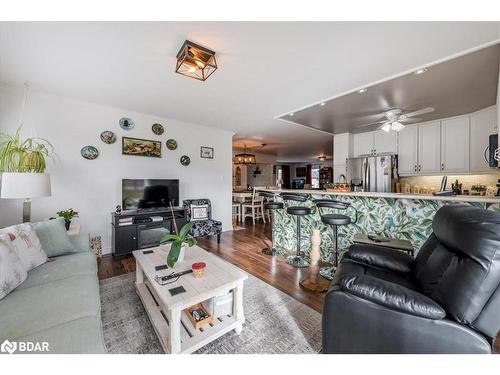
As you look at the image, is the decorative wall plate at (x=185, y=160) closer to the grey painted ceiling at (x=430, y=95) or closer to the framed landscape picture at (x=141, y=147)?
the framed landscape picture at (x=141, y=147)

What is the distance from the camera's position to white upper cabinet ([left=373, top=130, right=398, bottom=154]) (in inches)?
175

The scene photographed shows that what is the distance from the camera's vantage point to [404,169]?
14.2 ft

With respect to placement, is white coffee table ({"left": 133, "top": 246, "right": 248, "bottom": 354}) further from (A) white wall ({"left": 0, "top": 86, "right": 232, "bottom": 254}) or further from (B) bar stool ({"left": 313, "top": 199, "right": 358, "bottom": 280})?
(A) white wall ({"left": 0, "top": 86, "right": 232, "bottom": 254})

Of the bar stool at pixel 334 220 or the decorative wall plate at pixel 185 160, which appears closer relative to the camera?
the bar stool at pixel 334 220

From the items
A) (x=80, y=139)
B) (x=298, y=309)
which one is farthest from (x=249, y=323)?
(x=80, y=139)

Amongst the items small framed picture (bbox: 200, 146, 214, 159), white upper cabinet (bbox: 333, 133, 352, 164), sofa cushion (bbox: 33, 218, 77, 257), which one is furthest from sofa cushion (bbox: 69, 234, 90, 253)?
white upper cabinet (bbox: 333, 133, 352, 164)

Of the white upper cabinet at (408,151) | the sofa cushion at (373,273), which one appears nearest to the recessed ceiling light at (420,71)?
the sofa cushion at (373,273)

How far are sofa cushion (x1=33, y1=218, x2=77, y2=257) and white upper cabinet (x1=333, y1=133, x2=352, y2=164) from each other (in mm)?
5313

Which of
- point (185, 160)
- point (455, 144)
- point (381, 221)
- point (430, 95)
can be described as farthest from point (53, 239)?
point (455, 144)

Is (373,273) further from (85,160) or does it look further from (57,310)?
(85,160)

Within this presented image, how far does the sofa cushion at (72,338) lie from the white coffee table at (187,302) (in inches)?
14.0

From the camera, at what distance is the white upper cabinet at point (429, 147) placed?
393 cm

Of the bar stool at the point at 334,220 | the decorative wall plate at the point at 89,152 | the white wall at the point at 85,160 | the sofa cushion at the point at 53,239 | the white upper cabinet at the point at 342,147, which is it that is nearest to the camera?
the sofa cushion at the point at 53,239

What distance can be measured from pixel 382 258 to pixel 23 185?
3416 millimetres
